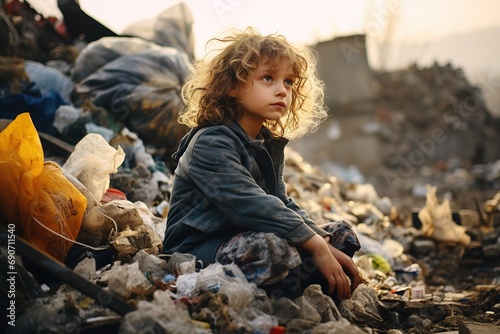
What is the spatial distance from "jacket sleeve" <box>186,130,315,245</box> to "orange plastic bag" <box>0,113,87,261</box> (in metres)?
0.66

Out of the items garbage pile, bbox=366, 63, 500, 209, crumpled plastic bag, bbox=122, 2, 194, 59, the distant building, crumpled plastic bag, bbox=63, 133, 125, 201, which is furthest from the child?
the distant building

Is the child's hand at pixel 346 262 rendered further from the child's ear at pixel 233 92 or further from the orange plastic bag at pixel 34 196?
the orange plastic bag at pixel 34 196

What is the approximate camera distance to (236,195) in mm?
2008

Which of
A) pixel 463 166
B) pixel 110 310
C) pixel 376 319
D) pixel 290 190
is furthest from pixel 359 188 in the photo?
pixel 463 166

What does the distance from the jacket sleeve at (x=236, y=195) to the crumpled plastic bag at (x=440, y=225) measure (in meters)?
2.71

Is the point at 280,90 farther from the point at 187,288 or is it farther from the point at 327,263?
the point at 187,288

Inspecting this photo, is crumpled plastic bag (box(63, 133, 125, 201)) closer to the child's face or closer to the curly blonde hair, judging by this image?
the curly blonde hair

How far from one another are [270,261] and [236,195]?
0.29m

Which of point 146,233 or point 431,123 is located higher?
point 146,233

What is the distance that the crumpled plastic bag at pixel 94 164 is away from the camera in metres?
2.80

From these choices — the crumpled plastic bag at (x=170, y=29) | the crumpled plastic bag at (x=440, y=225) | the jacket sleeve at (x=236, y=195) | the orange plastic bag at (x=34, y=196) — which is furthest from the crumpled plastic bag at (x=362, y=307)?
the crumpled plastic bag at (x=170, y=29)

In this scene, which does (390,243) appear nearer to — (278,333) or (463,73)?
(278,333)

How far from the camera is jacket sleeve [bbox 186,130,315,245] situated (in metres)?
1.98

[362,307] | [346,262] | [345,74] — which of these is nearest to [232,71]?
[346,262]
